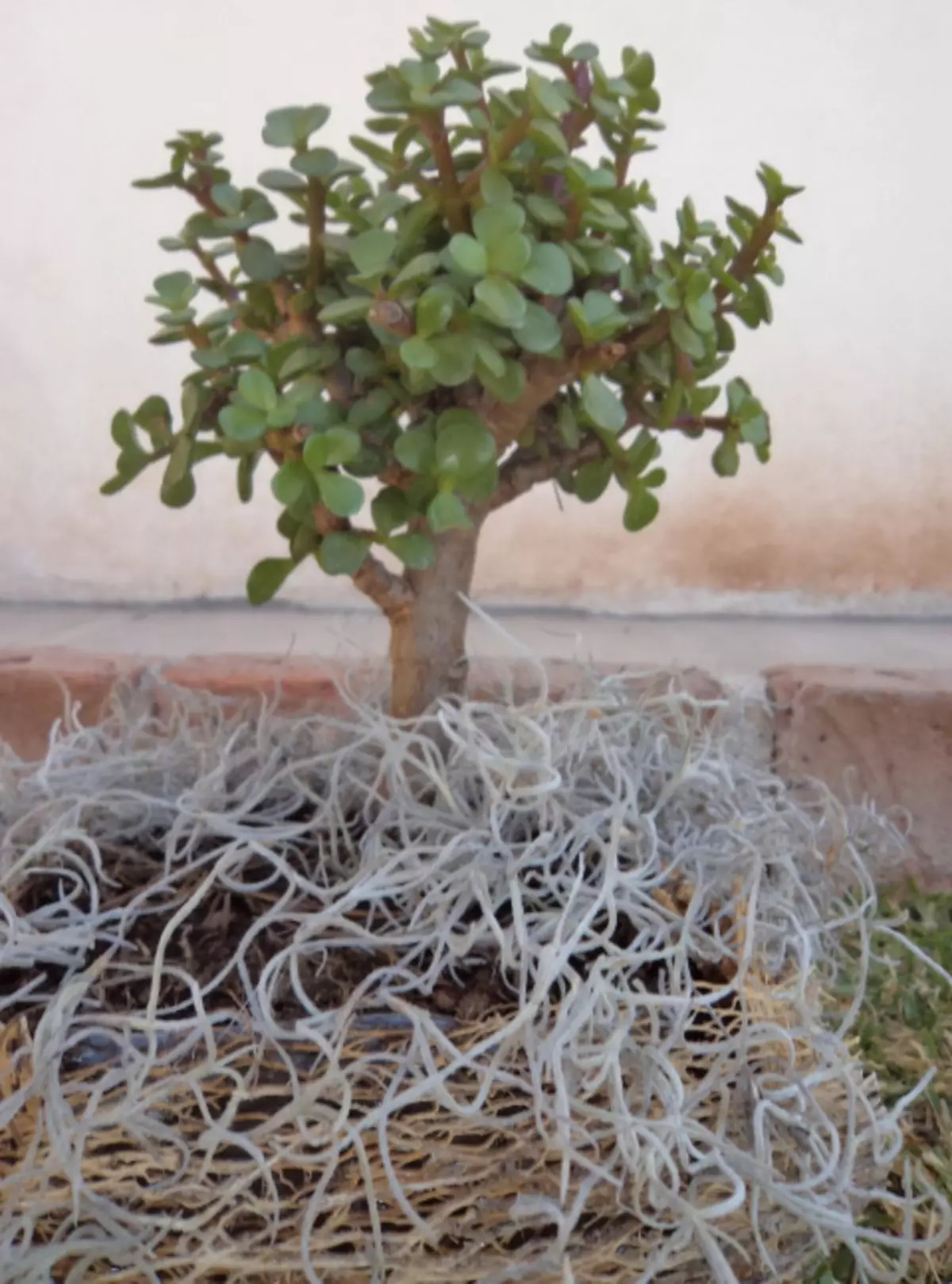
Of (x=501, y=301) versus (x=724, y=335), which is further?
(x=724, y=335)

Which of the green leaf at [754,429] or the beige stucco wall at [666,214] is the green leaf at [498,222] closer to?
the green leaf at [754,429]

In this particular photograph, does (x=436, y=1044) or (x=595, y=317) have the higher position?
(x=595, y=317)

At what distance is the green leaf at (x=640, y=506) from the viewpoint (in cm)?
38

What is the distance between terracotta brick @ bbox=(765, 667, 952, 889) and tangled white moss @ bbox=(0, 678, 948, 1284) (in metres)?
0.28

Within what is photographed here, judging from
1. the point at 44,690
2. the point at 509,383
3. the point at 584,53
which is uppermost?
the point at 584,53

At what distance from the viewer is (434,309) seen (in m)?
0.31

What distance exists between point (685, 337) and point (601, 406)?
0.14 ft

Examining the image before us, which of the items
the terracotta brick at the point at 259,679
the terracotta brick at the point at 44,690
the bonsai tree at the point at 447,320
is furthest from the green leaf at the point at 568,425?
the terracotta brick at the point at 44,690

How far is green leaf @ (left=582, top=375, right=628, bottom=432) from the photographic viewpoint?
329 mm

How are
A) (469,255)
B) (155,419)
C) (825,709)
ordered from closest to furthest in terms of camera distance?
1. (469,255)
2. (155,419)
3. (825,709)

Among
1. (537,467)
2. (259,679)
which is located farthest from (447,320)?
(259,679)

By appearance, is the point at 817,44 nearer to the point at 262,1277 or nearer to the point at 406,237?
the point at 406,237

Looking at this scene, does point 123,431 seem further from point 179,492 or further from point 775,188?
point 775,188

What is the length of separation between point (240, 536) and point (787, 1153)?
58 cm
